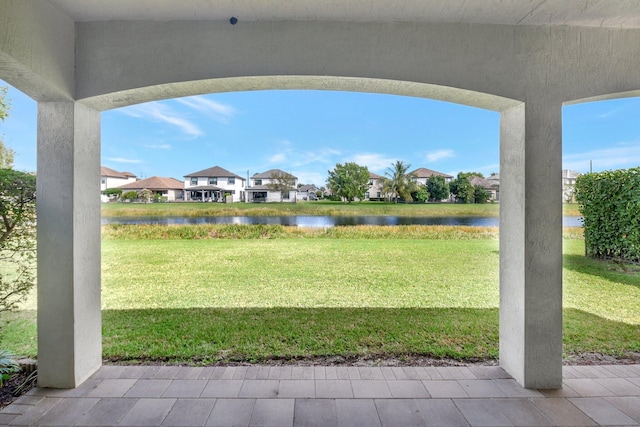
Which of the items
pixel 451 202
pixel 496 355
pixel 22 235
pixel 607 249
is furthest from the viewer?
pixel 451 202

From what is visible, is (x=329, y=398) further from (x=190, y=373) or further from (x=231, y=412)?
(x=190, y=373)

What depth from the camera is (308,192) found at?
18.1 ft

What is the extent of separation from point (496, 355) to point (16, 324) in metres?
5.60

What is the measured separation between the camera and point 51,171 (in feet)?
8.10

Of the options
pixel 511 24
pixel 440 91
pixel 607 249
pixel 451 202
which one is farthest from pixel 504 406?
pixel 607 249

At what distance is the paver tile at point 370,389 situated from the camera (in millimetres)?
2441

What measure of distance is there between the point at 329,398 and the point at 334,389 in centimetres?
13

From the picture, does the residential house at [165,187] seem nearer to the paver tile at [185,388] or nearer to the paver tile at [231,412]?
the paver tile at [185,388]

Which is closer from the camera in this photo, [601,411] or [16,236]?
[601,411]

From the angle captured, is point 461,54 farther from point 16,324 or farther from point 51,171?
point 16,324

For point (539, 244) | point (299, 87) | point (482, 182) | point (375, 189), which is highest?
point (299, 87)

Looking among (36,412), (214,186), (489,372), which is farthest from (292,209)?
(36,412)

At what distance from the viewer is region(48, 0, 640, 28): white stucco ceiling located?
221 centimetres

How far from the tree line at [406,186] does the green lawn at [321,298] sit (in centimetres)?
69
